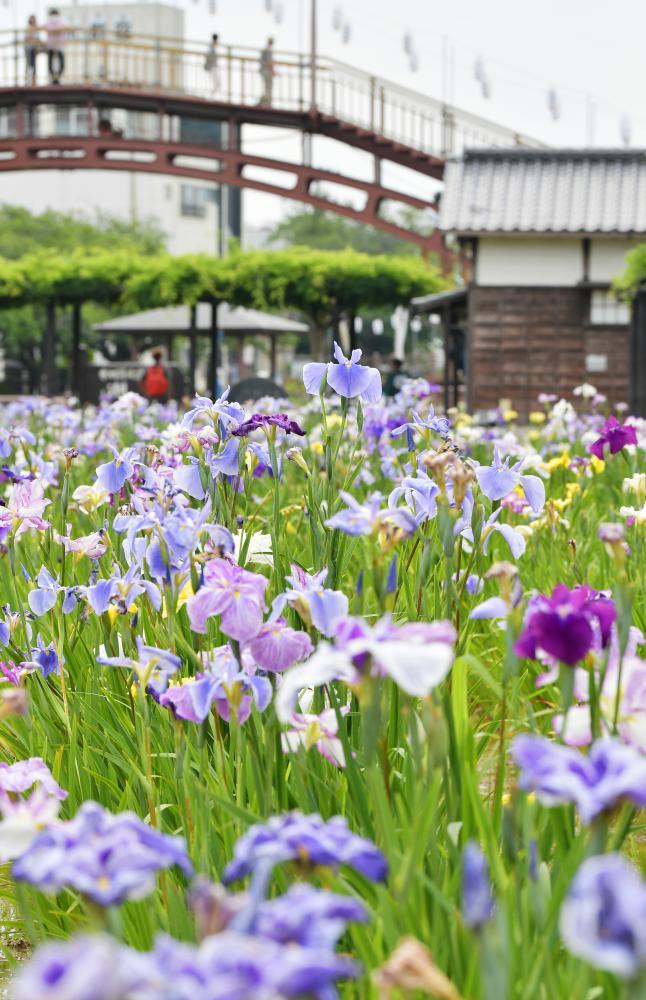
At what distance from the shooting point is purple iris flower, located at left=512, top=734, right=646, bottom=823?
2.82 feet

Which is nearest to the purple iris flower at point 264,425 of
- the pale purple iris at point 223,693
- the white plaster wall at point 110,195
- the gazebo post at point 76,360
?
the pale purple iris at point 223,693

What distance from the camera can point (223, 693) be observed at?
1585 millimetres

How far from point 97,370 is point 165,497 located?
18.2 m

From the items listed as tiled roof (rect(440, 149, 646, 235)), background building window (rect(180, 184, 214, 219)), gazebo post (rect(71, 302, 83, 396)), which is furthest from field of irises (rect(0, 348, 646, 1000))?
background building window (rect(180, 184, 214, 219))

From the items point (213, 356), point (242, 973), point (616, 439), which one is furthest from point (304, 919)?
point (213, 356)

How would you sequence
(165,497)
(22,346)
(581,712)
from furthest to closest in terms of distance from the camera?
(22,346) < (165,497) < (581,712)

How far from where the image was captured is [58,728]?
247 cm

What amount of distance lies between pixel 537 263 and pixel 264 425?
652 inches

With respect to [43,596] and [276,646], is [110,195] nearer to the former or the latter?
[43,596]

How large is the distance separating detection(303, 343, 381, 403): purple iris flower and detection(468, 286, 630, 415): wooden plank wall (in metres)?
15.9

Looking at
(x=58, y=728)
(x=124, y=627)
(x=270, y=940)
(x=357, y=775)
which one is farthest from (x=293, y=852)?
(x=58, y=728)

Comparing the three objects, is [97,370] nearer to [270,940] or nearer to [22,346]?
[270,940]

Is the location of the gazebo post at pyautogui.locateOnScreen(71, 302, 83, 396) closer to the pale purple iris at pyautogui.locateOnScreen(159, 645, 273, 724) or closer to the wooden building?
the wooden building

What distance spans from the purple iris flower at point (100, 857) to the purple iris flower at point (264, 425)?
1465 millimetres
